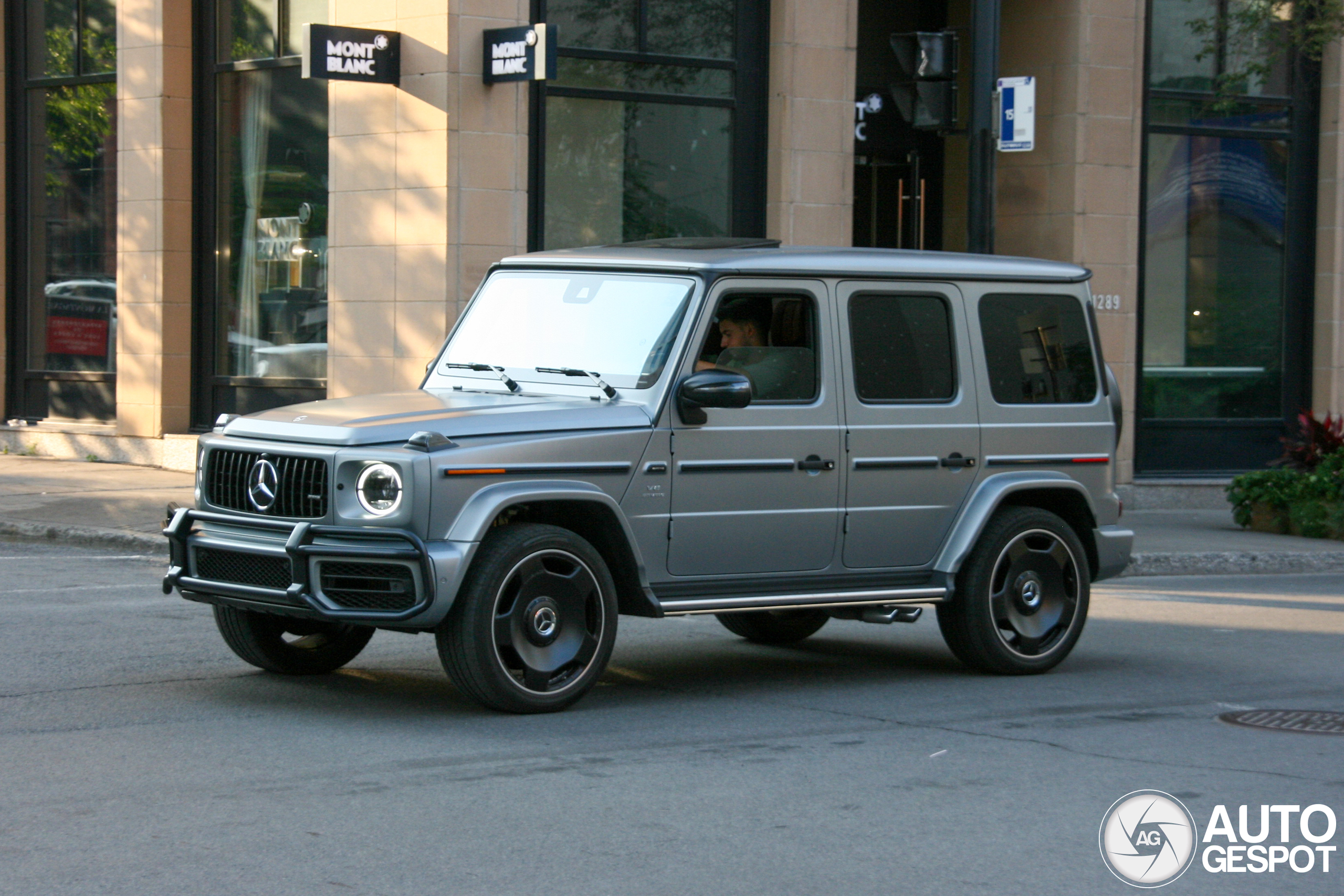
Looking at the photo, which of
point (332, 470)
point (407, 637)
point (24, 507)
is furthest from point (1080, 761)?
point (24, 507)

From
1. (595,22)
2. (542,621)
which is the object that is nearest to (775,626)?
(542,621)

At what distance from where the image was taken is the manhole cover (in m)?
7.35

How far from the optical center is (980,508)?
833cm

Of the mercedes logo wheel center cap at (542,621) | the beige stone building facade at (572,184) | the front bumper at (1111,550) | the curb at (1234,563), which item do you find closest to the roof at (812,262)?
the front bumper at (1111,550)

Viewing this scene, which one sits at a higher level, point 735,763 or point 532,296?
point 532,296

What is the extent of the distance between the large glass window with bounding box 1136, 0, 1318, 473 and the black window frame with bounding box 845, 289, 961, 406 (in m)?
10.6

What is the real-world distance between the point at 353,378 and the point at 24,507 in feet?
10.4

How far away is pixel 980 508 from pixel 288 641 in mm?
3379

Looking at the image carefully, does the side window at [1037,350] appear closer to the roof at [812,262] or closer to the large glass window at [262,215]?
the roof at [812,262]

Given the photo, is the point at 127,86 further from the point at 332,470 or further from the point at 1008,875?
the point at 1008,875

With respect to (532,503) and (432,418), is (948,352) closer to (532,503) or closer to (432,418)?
(532,503)

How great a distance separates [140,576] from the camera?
11641 millimetres

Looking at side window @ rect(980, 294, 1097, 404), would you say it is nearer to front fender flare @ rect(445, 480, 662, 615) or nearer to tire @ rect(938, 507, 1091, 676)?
tire @ rect(938, 507, 1091, 676)

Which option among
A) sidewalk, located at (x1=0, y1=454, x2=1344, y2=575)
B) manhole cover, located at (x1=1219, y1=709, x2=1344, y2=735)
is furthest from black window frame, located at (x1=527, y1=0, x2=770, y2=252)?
manhole cover, located at (x1=1219, y1=709, x2=1344, y2=735)
